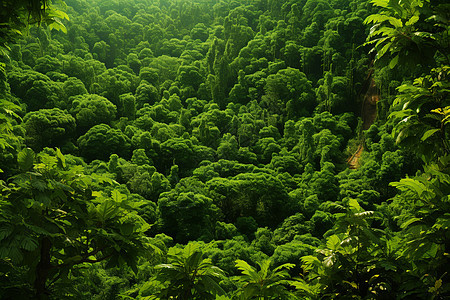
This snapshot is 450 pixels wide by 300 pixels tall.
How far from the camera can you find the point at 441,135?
522 cm

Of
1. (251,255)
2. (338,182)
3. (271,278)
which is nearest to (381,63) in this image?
(271,278)

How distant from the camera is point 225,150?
54.9 m

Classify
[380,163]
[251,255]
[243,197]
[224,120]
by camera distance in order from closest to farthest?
[251,255]
[243,197]
[380,163]
[224,120]

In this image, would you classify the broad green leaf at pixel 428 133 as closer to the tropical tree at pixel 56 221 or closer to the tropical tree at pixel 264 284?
the tropical tree at pixel 264 284

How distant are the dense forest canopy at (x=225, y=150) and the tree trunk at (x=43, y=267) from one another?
0.6 inches

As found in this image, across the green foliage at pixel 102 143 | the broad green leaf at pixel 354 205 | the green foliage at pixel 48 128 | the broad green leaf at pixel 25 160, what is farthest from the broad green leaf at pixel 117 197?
the green foliage at pixel 102 143

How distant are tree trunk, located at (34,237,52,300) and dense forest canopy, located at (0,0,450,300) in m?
0.02

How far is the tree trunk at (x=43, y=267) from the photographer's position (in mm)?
4840

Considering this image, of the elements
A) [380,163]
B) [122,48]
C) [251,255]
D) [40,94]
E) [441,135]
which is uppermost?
[122,48]

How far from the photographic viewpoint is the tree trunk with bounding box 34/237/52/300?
4.84 meters

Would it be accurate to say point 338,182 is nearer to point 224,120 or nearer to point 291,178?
point 291,178

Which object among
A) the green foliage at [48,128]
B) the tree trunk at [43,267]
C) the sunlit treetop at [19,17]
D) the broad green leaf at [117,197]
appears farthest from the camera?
the green foliage at [48,128]

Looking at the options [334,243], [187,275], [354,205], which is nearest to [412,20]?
[354,205]

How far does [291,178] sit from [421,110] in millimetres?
45287
